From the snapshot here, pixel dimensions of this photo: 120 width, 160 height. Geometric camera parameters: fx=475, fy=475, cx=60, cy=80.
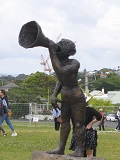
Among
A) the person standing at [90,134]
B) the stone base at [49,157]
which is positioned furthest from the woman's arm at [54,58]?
the person standing at [90,134]

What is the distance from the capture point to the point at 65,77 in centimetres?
680

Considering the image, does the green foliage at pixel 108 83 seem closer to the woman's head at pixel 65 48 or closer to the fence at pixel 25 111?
the fence at pixel 25 111

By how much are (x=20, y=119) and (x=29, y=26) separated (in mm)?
22768

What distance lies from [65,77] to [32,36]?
2.47 ft

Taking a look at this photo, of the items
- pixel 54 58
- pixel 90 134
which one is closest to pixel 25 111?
pixel 90 134

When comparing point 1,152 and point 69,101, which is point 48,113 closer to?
point 1,152

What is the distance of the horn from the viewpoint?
21.2 feet

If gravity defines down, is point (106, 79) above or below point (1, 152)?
above

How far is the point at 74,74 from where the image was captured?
6.79 meters

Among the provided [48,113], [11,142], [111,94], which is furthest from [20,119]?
[111,94]

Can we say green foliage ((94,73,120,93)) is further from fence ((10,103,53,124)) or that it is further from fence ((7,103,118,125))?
fence ((10,103,53,124))

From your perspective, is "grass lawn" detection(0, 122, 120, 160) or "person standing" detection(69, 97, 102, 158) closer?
"person standing" detection(69, 97, 102, 158)

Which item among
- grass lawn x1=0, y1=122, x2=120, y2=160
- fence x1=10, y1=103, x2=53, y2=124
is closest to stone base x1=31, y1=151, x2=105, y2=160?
grass lawn x1=0, y1=122, x2=120, y2=160

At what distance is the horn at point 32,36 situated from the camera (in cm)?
646
